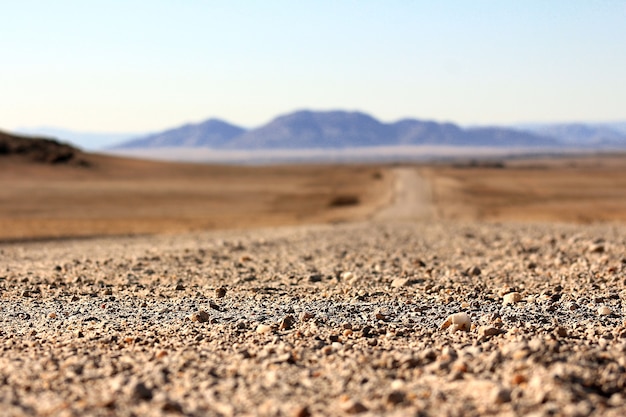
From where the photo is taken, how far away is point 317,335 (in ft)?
25.7

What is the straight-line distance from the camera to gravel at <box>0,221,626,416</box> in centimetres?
570

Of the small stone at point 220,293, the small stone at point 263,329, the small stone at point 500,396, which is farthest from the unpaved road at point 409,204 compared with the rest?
the small stone at point 500,396

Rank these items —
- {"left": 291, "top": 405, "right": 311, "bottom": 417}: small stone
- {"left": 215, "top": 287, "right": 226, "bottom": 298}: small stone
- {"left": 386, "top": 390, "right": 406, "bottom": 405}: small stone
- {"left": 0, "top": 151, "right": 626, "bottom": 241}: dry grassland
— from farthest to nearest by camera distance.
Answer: {"left": 0, "top": 151, "right": 626, "bottom": 241}: dry grassland → {"left": 215, "top": 287, "right": 226, "bottom": 298}: small stone → {"left": 386, "top": 390, "right": 406, "bottom": 405}: small stone → {"left": 291, "top": 405, "right": 311, "bottom": 417}: small stone

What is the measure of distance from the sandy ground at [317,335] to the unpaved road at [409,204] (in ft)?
69.7

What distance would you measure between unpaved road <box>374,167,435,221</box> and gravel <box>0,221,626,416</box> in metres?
21.4

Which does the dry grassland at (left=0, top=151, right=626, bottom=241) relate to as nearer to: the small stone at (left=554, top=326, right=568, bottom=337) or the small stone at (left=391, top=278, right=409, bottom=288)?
the small stone at (left=391, top=278, right=409, bottom=288)

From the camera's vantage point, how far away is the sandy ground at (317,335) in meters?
5.70

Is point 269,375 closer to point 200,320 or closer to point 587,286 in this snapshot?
point 200,320

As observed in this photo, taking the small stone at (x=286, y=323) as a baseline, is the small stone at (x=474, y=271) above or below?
below

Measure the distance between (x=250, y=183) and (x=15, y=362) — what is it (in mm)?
57219

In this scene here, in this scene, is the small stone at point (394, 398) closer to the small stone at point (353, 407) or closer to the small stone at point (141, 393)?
the small stone at point (353, 407)

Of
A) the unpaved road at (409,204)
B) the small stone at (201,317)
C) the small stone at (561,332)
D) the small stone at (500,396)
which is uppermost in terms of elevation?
the small stone at (500,396)

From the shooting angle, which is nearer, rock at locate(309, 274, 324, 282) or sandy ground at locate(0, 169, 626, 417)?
sandy ground at locate(0, 169, 626, 417)

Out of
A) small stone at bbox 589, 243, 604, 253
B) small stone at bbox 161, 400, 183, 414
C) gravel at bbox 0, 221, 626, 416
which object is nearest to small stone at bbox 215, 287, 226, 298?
gravel at bbox 0, 221, 626, 416
